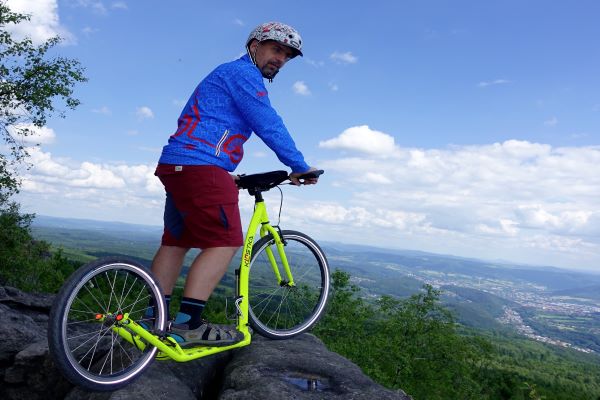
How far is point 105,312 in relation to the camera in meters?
3.82

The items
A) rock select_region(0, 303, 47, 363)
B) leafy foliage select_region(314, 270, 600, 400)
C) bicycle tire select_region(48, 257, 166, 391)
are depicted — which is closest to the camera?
bicycle tire select_region(48, 257, 166, 391)

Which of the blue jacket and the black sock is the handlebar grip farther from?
the black sock

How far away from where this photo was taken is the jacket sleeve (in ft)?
14.4

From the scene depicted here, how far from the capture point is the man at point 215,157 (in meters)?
4.25

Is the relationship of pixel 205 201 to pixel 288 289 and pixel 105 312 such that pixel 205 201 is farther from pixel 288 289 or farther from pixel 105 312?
pixel 288 289

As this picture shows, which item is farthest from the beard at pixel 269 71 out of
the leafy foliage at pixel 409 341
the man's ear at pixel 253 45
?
the leafy foliage at pixel 409 341

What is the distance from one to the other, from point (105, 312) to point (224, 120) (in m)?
2.10

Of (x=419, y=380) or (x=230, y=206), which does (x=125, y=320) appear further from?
(x=419, y=380)

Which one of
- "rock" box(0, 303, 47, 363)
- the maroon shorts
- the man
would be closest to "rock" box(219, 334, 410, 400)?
the man

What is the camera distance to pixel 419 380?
38.7m

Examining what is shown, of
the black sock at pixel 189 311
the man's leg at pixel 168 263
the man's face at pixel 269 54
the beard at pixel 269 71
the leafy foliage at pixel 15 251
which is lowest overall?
the leafy foliage at pixel 15 251

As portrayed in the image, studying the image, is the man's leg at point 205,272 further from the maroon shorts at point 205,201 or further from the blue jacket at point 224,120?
the blue jacket at point 224,120

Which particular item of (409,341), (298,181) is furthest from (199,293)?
(409,341)

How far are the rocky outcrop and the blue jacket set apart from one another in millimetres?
2167
